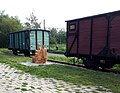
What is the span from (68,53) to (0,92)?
10061mm

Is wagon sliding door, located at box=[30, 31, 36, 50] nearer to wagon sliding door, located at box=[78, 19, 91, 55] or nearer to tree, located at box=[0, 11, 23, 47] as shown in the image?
wagon sliding door, located at box=[78, 19, 91, 55]

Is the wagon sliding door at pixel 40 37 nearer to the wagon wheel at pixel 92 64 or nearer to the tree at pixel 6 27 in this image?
the wagon wheel at pixel 92 64

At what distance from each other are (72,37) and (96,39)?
8.98ft

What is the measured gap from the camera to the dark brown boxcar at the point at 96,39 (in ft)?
41.0

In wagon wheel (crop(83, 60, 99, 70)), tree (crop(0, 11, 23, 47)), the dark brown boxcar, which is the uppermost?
tree (crop(0, 11, 23, 47))

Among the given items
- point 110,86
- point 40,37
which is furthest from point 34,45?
point 110,86

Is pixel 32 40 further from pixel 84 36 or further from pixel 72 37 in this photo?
pixel 84 36

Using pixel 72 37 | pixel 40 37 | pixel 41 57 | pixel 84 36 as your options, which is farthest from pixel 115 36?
pixel 40 37

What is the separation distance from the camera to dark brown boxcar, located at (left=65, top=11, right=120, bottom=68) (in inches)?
492

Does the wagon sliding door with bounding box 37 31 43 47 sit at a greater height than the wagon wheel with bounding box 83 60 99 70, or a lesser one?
greater

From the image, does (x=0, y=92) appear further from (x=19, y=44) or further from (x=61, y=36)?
(x=61, y=36)

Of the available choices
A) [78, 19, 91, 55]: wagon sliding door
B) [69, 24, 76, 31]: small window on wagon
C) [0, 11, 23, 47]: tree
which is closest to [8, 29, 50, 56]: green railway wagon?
[69, 24, 76, 31]: small window on wagon

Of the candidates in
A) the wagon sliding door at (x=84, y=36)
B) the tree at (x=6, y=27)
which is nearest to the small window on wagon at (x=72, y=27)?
the wagon sliding door at (x=84, y=36)

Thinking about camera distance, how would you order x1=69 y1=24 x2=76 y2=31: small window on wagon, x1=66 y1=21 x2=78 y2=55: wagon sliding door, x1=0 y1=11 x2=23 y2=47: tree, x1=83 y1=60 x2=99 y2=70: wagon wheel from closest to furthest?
x1=83 y1=60 x2=99 y2=70: wagon wheel → x1=66 y1=21 x2=78 y2=55: wagon sliding door → x1=69 y1=24 x2=76 y2=31: small window on wagon → x1=0 y1=11 x2=23 y2=47: tree
